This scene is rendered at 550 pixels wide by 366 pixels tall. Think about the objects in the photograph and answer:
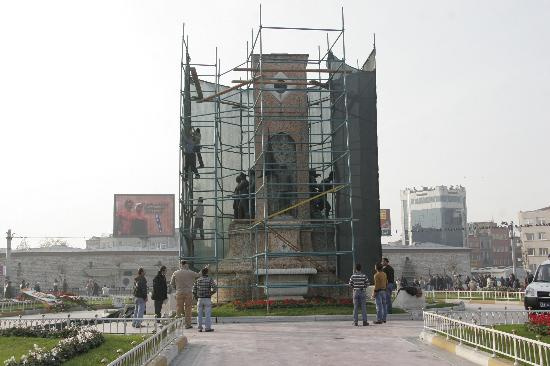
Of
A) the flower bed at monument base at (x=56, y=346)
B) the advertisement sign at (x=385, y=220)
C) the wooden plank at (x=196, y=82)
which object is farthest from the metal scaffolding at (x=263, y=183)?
the advertisement sign at (x=385, y=220)

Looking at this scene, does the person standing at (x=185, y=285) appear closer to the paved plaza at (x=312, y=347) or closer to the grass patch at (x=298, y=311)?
the paved plaza at (x=312, y=347)

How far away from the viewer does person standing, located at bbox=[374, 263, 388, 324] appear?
16344 mm

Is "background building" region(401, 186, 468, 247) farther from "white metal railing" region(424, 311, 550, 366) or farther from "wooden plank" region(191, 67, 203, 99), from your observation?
"white metal railing" region(424, 311, 550, 366)

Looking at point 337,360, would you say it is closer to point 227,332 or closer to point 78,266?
point 227,332

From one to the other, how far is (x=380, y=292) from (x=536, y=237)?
90.3 m

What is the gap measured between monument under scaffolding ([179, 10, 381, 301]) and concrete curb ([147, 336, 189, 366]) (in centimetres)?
834

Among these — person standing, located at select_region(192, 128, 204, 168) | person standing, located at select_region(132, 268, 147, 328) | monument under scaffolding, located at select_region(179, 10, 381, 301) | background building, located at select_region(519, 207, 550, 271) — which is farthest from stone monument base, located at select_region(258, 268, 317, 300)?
background building, located at select_region(519, 207, 550, 271)

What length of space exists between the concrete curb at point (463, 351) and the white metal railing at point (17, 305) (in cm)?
2069

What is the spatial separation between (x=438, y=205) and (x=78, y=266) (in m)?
92.9

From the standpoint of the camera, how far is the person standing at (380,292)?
16.3 meters

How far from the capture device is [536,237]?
323 ft

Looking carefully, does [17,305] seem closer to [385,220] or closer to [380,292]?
[380,292]

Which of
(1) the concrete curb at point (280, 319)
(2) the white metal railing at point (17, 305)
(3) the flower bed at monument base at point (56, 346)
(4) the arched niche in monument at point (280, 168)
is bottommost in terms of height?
(2) the white metal railing at point (17, 305)

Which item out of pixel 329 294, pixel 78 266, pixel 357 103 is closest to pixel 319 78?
pixel 357 103
